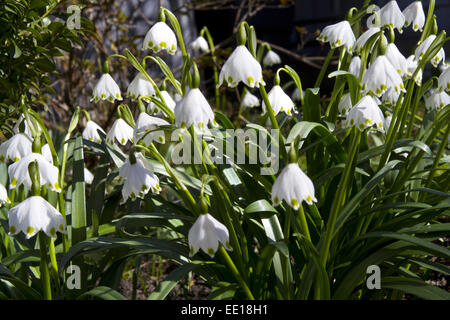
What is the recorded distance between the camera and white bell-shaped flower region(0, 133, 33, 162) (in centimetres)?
154

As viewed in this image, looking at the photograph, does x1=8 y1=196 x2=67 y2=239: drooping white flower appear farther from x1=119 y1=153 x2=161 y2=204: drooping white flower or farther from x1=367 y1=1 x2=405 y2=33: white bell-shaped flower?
x1=367 y1=1 x2=405 y2=33: white bell-shaped flower

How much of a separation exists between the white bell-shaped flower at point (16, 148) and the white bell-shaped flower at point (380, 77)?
0.98 meters

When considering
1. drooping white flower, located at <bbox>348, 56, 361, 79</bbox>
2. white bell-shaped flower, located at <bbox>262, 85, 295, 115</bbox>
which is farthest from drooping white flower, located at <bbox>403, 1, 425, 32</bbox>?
white bell-shaped flower, located at <bbox>262, 85, 295, 115</bbox>

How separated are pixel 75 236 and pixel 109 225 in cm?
12

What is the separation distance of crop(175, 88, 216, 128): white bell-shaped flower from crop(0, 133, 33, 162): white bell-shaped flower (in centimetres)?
53

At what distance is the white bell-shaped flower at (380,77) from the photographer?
54.2 inches

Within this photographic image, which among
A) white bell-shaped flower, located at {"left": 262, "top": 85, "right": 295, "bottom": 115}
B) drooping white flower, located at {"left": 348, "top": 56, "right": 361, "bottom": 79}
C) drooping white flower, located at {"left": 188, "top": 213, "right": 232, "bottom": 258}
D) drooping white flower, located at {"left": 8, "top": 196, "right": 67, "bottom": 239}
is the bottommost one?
drooping white flower, located at {"left": 188, "top": 213, "right": 232, "bottom": 258}

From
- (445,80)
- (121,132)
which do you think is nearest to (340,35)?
(445,80)

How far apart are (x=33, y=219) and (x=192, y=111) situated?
0.47 m

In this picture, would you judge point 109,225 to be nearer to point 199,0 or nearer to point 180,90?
point 180,90

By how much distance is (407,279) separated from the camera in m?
1.58

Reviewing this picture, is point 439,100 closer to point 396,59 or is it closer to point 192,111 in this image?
point 396,59

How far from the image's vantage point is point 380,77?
1.38m

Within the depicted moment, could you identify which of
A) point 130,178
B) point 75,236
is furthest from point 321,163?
point 75,236
